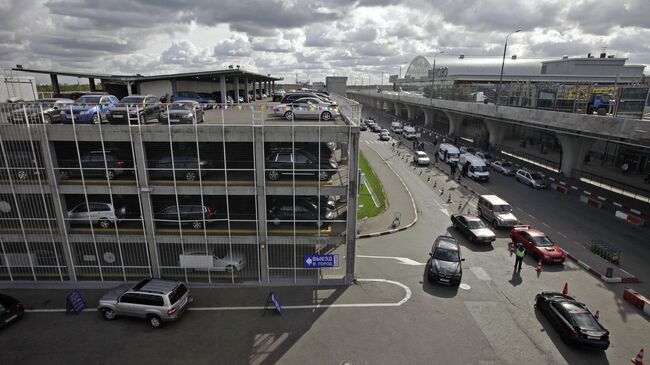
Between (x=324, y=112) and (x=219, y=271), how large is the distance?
11.4 meters

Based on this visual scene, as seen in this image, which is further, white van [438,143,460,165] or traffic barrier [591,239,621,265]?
white van [438,143,460,165]

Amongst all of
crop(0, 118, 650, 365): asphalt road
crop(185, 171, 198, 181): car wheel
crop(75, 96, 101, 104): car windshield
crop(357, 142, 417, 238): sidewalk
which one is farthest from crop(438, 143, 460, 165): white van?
crop(75, 96, 101, 104): car windshield

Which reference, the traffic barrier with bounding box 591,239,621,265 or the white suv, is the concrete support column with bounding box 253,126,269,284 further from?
the white suv

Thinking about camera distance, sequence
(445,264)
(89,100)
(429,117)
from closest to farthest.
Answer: (445,264) < (89,100) < (429,117)

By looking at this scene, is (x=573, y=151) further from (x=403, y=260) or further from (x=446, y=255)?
(x=403, y=260)

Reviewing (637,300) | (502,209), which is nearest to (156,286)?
(637,300)

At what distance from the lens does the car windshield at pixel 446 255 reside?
18.4m

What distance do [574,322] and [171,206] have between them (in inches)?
726

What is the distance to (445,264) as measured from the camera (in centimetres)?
1808

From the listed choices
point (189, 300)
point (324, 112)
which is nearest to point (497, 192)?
point (324, 112)

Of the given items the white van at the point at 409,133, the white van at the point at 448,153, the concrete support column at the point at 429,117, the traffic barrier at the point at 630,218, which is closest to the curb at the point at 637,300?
the traffic barrier at the point at 630,218

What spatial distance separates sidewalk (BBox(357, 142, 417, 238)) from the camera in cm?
2500

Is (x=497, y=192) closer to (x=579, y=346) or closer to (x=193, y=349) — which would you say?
(x=579, y=346)

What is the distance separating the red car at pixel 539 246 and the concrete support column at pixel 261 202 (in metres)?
15.5
